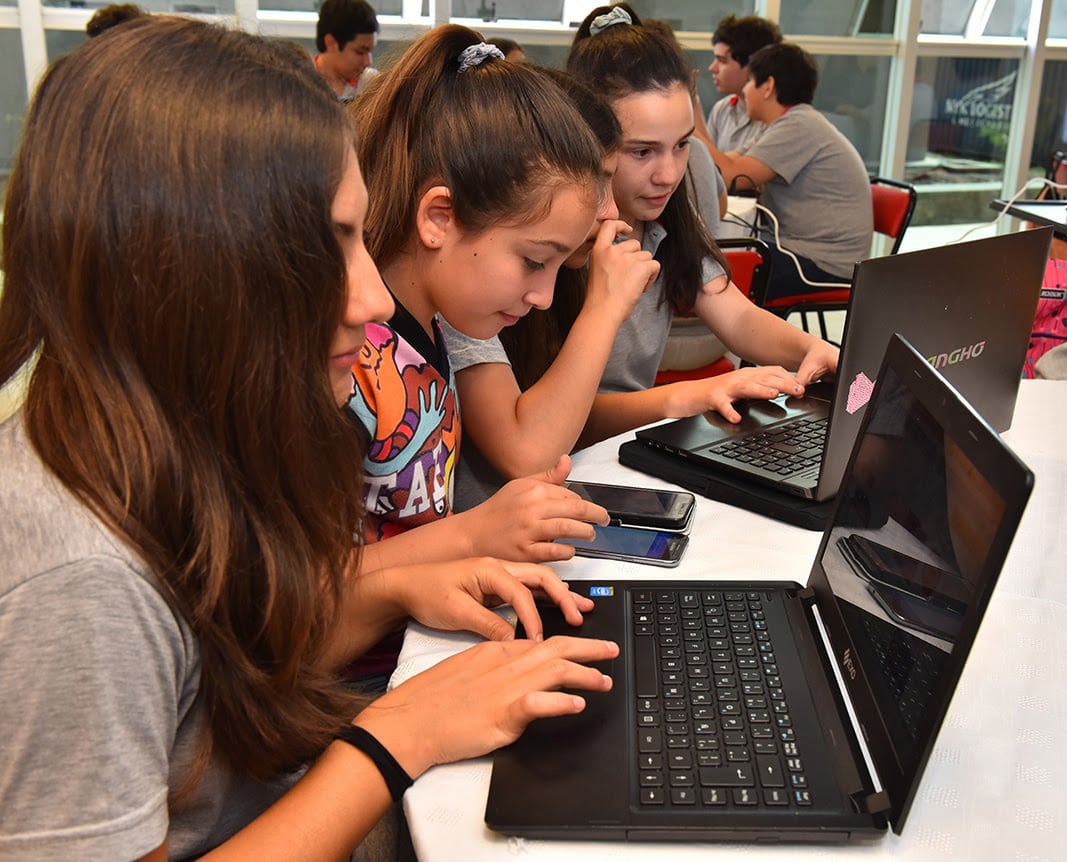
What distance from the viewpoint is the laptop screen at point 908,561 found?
627 millimetres

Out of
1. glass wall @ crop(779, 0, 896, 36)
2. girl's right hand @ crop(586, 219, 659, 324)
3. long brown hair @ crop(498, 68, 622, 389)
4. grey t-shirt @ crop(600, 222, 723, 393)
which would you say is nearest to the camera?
girl's right hand @ crop(586, 219, 659, 324)

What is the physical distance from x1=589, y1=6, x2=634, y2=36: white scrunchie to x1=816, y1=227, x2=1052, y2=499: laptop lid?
3.00 feet

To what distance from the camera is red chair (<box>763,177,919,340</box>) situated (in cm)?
349

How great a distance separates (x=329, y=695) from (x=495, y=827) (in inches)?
9.7

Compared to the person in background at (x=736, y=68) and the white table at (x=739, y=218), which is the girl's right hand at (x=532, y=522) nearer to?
the white table at (x=739, y=218)

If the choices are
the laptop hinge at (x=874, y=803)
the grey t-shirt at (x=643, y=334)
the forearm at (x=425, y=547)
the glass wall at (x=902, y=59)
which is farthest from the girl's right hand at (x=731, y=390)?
the glass wall at (x=902, y=59)

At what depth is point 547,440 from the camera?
4.56ft

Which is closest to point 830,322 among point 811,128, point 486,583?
point 811,128

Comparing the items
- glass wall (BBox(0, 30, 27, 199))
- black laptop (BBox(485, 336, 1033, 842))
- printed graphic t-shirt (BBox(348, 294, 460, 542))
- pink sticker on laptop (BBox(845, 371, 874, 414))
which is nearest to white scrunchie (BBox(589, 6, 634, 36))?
printed graphic t-shirt (BBox(348, 294, 460, 542))

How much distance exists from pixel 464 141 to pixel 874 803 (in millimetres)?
874

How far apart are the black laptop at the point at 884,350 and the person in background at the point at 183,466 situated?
0.51 meters

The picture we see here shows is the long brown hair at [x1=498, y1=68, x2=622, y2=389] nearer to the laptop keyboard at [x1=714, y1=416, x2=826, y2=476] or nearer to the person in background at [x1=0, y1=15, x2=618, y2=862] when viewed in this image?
the laptop keyboard at [x1=714, y1=416, x2=826, y2=476]

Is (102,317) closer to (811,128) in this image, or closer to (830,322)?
(811,128)

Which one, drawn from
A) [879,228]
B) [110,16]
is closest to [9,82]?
[110,16]
